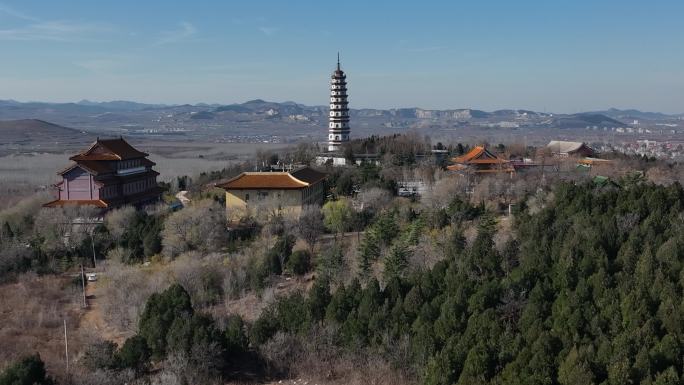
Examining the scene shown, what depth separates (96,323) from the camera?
17906 millimetres

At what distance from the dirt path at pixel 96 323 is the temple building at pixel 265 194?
6821 millimetres

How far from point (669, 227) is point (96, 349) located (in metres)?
12.9

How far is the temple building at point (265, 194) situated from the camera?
25.9 m

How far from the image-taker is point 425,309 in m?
14.0

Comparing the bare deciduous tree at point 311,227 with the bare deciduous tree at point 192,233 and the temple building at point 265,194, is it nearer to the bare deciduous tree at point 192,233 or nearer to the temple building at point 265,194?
the temple building at point 265,194

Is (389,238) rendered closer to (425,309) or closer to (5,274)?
(425,309)

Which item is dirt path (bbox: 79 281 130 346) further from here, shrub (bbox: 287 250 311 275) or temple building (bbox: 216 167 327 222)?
temple building (bbox: 216 167 327 222)

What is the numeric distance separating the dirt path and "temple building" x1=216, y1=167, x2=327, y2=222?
6.82 m

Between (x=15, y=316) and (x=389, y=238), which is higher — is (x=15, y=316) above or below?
below

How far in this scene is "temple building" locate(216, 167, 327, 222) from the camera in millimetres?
25938

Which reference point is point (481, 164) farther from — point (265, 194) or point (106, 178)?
point (106, 178)

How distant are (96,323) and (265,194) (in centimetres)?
997

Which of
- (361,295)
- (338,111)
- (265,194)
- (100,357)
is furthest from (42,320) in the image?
(338,111)

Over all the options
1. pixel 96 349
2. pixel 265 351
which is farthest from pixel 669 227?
pixel 96 349
